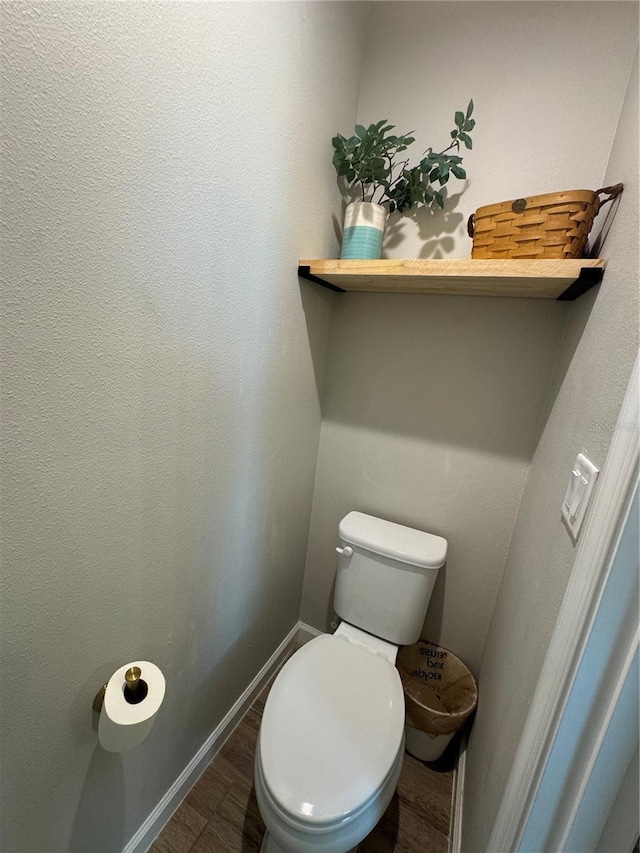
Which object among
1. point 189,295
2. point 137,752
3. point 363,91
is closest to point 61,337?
point 189,295

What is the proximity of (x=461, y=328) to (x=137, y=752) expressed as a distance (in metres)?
1.49

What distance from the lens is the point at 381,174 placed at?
1106mm

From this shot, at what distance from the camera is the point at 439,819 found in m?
1.16

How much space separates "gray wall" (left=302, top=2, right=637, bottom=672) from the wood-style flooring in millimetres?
426

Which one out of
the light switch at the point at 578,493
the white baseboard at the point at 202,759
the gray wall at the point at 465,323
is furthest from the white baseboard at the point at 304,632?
the light switch at the point at 578,493

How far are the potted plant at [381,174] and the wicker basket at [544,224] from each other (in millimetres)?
225

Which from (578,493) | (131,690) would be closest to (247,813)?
(131,690)

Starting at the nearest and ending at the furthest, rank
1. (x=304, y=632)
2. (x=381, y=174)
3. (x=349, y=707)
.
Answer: (x=349, y=707), (x=381, y=174), (x=304, y=632)

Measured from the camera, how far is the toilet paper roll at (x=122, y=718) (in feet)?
2.24

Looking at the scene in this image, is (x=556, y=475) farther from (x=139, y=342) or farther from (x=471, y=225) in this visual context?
(x=139, y=342)

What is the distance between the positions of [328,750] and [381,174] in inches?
61.8

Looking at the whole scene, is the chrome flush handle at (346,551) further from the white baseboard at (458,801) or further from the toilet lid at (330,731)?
the white baseboard at (458,801)

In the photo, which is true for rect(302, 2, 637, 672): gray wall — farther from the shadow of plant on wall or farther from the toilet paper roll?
the toilet paper roll

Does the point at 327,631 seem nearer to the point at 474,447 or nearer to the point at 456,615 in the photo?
the point at 456,615
